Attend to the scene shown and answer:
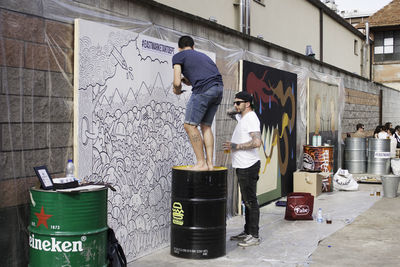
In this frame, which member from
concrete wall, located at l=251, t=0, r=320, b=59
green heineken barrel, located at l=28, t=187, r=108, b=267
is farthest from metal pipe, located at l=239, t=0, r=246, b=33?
green heineken barrel, located at l=28, t=187, r=108, b=267

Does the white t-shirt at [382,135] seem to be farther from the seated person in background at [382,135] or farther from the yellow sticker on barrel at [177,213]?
the yellow sticker on barrel at [177,213]

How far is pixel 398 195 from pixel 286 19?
6.53 m

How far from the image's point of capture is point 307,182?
10516 millimetres

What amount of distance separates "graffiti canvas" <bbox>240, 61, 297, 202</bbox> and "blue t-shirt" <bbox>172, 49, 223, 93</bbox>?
2915 mm

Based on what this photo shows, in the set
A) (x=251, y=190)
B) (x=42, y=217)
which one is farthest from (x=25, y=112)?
(x=251, y=190)

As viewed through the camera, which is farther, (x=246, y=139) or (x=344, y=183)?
(x=344, y=183)

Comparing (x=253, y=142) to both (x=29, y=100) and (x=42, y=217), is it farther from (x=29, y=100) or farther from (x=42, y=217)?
(x=42, y=217)

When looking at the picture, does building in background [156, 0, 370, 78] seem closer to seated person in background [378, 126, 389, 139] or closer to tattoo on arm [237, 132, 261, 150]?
seated person in background [378, 126, 389, 139]

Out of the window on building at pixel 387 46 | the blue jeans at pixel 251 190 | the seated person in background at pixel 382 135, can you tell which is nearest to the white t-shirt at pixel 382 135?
the seated person in background at pixel 382 135

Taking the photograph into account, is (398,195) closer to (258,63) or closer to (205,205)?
(258,63)

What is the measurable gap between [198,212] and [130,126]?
3.84 feet

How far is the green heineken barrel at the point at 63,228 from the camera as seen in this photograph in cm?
378

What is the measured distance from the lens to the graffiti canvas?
29.4 feet

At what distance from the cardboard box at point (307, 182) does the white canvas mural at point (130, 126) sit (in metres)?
4.47
